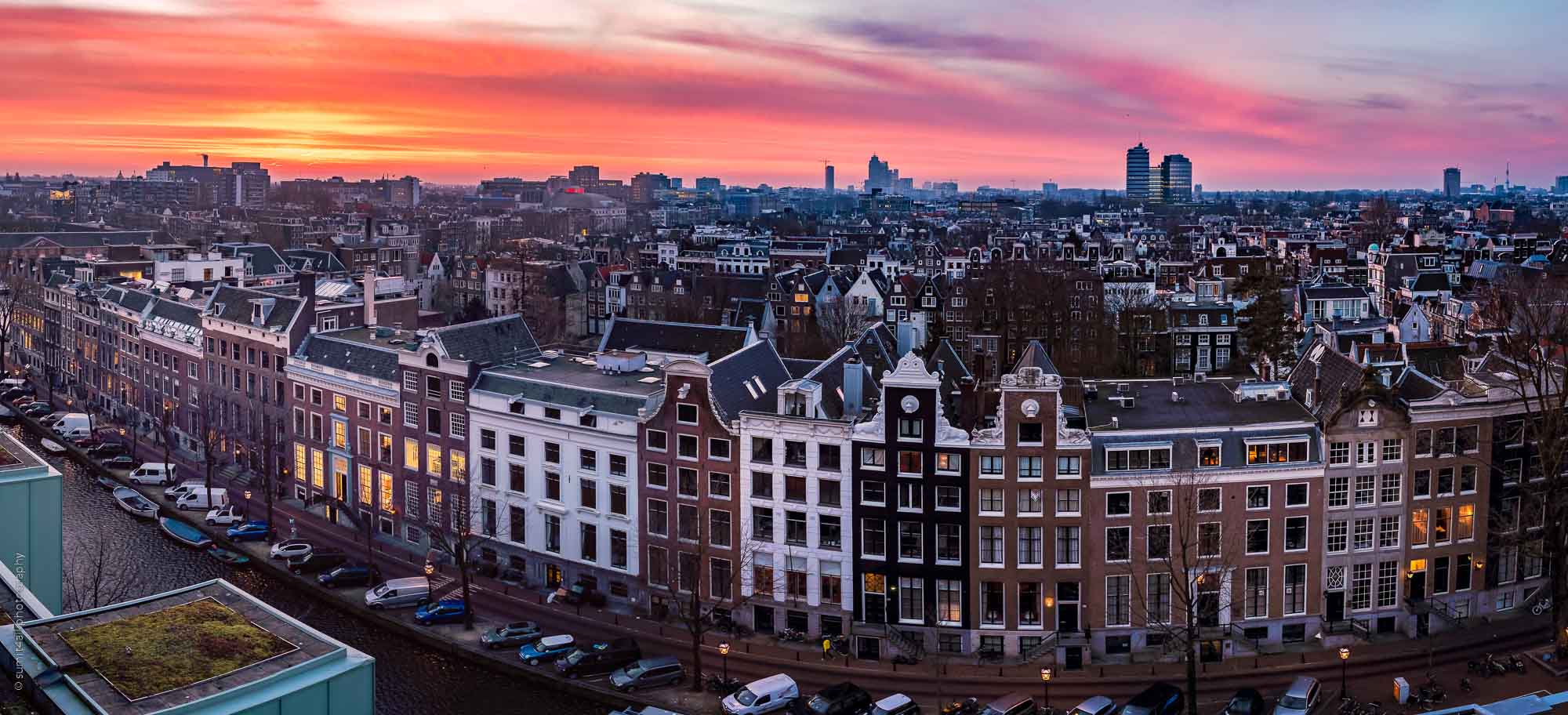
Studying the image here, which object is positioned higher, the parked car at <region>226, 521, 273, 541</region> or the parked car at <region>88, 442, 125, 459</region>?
the parked car at <region>88, 442, 125, 459</region>

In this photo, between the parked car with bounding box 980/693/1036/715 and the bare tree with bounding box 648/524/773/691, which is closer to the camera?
the parked car with bounding box 980/693/1036/715

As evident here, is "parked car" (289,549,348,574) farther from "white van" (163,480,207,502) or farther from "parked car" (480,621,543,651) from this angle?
"white van" (163,480,207,502)

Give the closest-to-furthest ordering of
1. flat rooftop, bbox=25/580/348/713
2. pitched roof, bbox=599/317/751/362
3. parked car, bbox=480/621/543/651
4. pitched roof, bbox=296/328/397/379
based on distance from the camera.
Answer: flat rooftop, bbox=25/580/348/713
parked car, bbox=480/621/543/651
pitched roof, bbox=296/328/397/379
pitched roof, bbox=599/317/751/362

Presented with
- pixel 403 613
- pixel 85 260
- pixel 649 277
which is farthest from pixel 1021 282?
pixel 85 260

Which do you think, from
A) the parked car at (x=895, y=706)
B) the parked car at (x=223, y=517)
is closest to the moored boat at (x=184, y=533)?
the parked car at (x=223, y=517)

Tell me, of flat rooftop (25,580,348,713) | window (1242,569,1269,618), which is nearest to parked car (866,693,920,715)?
window (1242,569,1269,618)

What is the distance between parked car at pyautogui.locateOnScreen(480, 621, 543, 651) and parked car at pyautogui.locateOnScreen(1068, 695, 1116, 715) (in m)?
22.5

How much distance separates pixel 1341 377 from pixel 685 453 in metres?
28.6

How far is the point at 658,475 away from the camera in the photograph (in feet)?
198

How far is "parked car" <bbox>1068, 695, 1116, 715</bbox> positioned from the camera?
4838 cm

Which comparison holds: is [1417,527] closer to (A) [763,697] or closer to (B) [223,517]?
(A) [763,697]

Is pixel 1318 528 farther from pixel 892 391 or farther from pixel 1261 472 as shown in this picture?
pixel 892 391

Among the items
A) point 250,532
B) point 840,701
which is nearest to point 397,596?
point 250,532

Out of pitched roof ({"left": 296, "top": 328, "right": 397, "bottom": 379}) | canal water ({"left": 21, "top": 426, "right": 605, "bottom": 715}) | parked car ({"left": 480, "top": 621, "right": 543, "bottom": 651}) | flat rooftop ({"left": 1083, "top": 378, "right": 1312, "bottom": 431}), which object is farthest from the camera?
pitched roof ({"left": 296, "top": 328, "right": 397, "bottom": 379})
